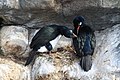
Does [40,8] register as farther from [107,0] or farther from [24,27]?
[107,0]

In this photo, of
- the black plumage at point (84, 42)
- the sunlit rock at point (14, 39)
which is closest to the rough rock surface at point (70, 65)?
the black plumage at point (84, 42)

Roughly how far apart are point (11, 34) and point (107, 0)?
5.88ft

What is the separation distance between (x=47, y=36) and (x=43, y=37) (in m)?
0.08

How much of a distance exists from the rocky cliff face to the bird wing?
0.65 ft

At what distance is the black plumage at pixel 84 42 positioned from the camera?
6.57 metres

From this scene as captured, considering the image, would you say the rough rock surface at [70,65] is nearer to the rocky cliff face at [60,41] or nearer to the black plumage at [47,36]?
the rocky cliff face at [60,41]

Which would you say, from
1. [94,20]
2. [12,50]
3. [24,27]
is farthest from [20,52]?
[94,20]

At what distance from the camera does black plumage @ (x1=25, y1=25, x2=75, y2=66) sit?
7129 millimetres

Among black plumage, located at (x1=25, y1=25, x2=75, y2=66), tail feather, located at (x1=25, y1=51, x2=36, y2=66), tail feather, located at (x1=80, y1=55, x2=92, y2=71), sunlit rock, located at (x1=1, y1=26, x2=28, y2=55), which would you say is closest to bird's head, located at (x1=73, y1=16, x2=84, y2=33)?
black plumage, located at (x1=25, y1=25, x2=75, y2=66)

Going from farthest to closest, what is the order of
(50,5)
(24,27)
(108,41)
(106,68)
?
(24,27) → (50,5) → (108,41) → (106,68)

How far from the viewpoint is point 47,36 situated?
23.7 feet

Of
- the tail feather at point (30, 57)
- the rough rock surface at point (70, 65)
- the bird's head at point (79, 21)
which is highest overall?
the bird's head at point (79, 21)

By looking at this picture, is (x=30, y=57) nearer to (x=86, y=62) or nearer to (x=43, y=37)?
(x=43, y=37)

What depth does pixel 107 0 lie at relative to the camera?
7254 mm
